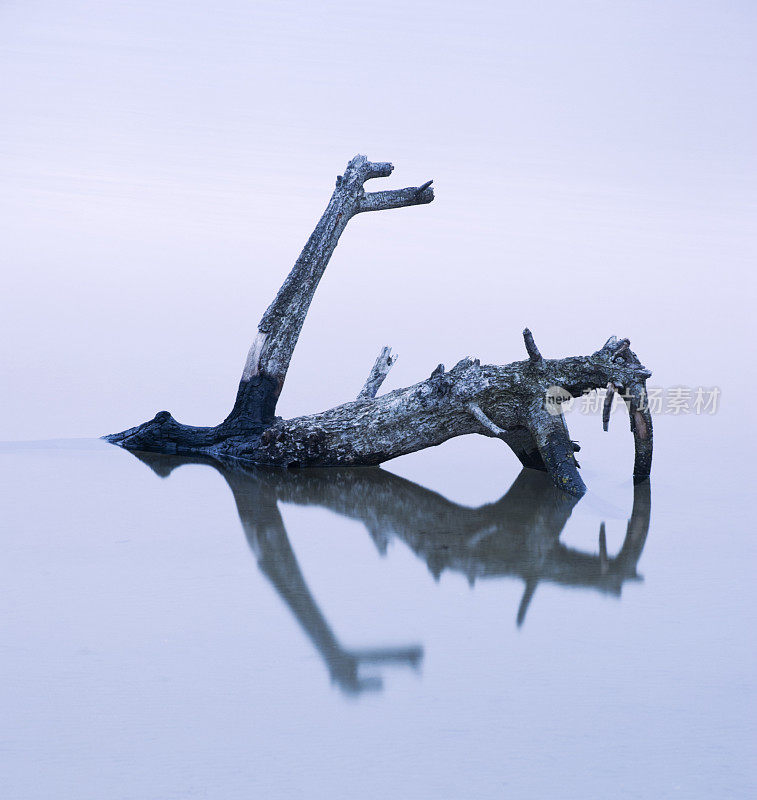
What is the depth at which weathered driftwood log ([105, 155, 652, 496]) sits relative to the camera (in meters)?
6.11

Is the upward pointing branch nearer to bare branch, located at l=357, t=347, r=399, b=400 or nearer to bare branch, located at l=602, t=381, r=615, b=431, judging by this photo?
bare branch, located at l=357, t=347, r=399, b=400

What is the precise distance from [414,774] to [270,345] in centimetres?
468

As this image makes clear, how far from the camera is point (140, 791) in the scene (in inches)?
105

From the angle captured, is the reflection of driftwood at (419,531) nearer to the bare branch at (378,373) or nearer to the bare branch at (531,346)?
the bare branch at (378,373)

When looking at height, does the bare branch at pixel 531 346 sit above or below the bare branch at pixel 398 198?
below

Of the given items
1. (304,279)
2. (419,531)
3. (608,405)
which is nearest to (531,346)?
(608,405)

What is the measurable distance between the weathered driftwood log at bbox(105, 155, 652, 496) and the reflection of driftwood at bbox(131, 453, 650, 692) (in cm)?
18

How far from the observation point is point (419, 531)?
5211mm

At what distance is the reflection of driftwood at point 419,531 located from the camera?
3.97m

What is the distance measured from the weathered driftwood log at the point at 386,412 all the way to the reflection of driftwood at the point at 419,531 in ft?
0.61

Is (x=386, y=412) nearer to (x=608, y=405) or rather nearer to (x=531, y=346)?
(x=531, y=346)

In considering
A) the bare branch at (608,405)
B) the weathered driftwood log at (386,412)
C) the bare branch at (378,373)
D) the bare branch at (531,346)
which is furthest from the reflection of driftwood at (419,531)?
the bare branch at (531,346)

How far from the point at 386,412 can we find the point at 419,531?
4.36 feet

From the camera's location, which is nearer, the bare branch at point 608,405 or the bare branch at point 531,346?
the bare branch at point 608,405
